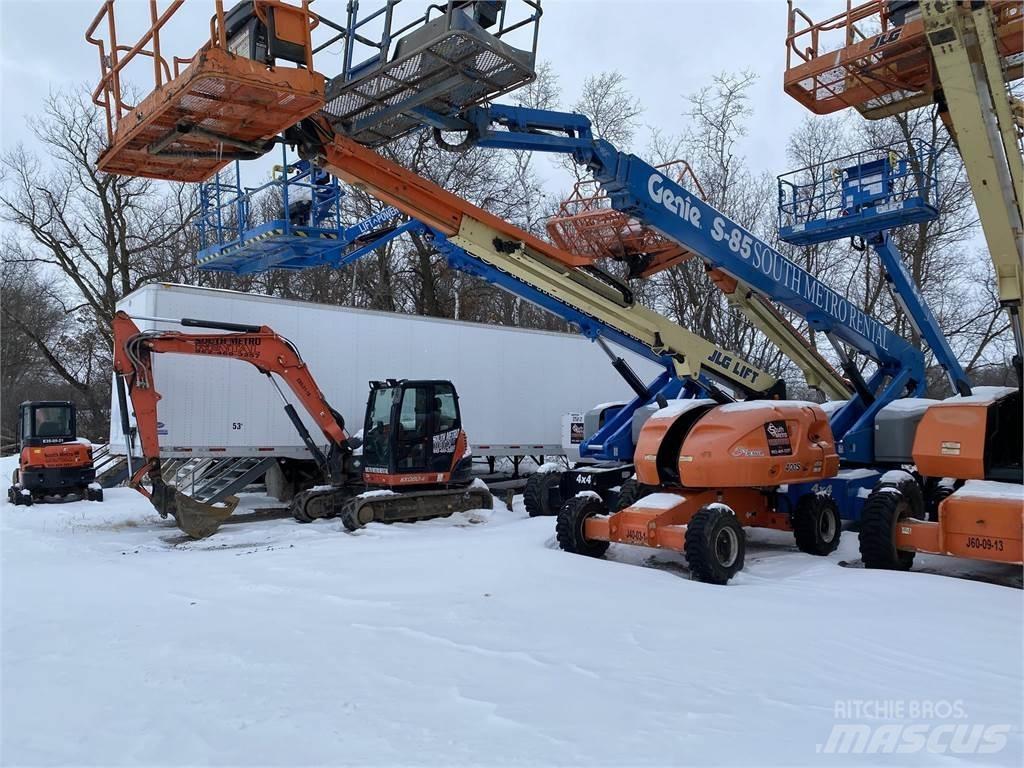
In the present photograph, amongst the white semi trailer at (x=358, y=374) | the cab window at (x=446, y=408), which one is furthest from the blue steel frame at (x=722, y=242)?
Result: the white semi trailer at (x=358, y=374)

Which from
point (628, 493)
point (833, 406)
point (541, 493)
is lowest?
point (541, 493)

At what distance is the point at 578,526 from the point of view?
916cm

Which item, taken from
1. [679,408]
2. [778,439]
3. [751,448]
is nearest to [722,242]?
[679,408]

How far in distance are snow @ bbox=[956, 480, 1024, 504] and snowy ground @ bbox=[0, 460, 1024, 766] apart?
0.85m

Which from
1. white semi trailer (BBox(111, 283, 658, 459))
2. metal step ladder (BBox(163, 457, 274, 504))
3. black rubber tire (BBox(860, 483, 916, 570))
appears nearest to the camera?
black rubber tire (BBox(860, 483, 916, 570))

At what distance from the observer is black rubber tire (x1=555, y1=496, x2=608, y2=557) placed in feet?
30.0

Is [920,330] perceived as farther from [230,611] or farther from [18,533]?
[18,533]

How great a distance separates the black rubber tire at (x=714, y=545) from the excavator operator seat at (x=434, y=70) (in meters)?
4.79

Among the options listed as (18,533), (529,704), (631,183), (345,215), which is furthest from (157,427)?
(345,215)

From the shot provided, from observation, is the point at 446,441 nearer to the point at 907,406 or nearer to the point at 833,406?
the point at 833,406

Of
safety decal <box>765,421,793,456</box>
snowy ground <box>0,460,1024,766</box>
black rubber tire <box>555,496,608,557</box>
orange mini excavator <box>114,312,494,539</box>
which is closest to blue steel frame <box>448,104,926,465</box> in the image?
safety decal <box>765,421,793,456</box>

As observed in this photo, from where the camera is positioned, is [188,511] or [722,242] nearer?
[722,242]

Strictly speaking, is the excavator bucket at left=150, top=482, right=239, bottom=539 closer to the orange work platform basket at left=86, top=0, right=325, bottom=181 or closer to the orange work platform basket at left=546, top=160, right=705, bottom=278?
the orange work platform basket at left=86, top=0, right=325, bottom=181

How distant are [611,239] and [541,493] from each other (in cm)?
442
